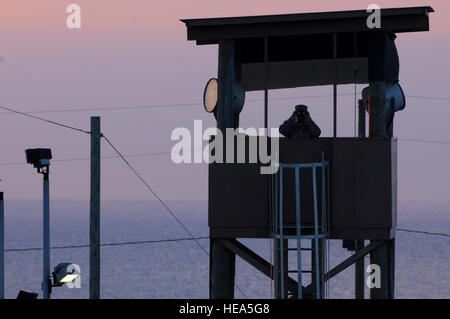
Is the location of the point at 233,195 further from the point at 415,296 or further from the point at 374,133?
the point at 415,296

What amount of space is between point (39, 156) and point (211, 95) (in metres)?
4.92

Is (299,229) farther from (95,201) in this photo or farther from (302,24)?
(95,201)

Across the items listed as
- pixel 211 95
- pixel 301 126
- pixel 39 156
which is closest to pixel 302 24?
pixel 301 126

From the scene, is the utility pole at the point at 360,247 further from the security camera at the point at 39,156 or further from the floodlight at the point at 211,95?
the security camera at the point at 39,156

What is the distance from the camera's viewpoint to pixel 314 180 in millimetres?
25859

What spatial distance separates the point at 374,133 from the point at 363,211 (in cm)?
193

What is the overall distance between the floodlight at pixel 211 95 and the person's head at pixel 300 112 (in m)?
2.03

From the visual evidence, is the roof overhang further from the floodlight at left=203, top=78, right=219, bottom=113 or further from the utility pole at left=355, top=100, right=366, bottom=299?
the utility pole at left=355, top=100, right=366, bottom=299

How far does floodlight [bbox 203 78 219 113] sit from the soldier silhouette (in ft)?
6.25

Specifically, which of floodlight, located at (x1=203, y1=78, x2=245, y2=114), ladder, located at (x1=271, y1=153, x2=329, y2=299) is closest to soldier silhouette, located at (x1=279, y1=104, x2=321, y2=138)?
ladder, located at (x1=271, y1=153, x2=329, y2=299)
